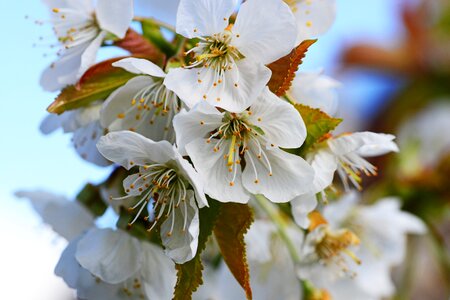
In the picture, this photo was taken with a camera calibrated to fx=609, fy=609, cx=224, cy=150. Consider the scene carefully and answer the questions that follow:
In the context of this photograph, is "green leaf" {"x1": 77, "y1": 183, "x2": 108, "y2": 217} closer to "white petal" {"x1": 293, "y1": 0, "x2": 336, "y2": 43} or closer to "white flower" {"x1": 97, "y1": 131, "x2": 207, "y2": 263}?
"white flower" {"x1": 97, "y1": 131, "x2": 207, "y2": 263}

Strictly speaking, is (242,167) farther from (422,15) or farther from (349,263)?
(422,15)

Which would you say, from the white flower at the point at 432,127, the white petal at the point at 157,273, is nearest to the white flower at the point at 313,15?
the white petal at the point at 157,273

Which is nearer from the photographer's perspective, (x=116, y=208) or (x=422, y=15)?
(x=116, y=208)

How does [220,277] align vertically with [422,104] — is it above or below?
above

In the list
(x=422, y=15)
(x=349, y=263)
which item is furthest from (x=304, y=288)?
(x=422, y=15)

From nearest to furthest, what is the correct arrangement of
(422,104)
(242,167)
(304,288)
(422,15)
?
(242,167)
(304,288)
(422,104)
(422,15)

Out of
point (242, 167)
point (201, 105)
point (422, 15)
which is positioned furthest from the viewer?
point (422, 15)

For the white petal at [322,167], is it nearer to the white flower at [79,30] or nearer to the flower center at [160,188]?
the flower center at [160,188]
